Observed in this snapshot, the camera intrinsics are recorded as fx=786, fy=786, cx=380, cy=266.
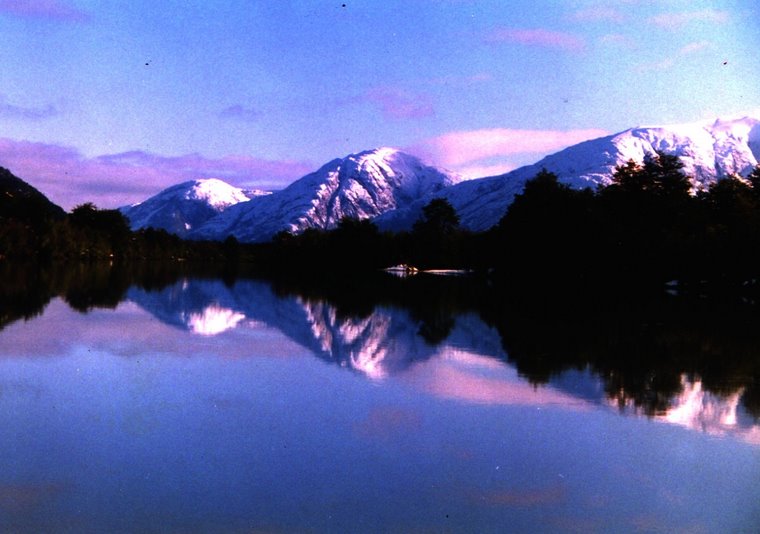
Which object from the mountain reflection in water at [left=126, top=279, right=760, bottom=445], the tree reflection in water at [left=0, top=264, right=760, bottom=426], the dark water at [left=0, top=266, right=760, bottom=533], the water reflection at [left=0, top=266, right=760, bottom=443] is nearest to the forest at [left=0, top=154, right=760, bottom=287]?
the tree reflection in water at [left=0, top=264, right=760, bottom=426]

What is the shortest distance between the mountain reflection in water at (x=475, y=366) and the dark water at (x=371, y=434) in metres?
0.09

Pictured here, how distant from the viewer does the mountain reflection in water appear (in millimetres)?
14445

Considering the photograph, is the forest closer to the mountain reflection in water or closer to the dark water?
the mountain reflection in water

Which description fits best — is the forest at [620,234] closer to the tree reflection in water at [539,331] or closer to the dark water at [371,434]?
the tree reflection in water at [539,331]

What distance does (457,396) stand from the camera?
1509cm

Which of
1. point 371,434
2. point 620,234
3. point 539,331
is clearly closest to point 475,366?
point 371,434

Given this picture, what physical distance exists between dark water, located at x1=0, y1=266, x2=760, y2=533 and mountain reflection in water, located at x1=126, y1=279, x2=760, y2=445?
0.09 meters

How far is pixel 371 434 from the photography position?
11789 mm

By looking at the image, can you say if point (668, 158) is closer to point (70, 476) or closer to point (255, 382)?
point (255, 382)

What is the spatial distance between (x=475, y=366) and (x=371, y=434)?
300 inches

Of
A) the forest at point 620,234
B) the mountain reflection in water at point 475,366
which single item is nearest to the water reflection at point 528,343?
the mountain reflection in water at point 475,366

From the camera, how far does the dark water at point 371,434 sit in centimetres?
847

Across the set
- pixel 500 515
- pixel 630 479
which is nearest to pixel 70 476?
pixel 500 515

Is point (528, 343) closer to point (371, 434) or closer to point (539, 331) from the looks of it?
point (539, 331)
